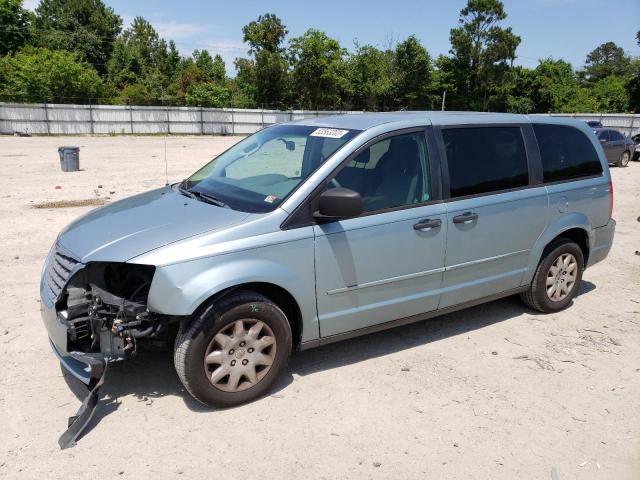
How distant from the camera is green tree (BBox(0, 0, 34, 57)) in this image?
169ft

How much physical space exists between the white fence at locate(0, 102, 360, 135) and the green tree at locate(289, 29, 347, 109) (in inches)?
227

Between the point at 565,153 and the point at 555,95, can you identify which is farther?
the point at 555,95

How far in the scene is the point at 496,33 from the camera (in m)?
54.7

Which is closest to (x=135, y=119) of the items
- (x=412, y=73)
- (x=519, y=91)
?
(x=412, y=73)

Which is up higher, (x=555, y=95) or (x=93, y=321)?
(x=555, y=95)

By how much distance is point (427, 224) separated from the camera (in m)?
4.08

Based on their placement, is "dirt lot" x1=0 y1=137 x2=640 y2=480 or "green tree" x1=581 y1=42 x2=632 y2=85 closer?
"dirt lot" x1=0 y1=137 x2=640 y2=480

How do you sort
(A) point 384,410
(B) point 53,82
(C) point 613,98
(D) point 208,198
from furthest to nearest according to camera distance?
(C) point 613,98, (B) point 53,82, (D) point 208,198, (A) point 384,410

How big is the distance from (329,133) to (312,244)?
1.00 metres

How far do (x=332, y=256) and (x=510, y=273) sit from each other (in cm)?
194

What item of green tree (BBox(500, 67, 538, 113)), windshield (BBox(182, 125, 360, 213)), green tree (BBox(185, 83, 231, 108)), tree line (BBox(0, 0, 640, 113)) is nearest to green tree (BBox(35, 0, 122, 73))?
tree line (BBox(0, 0, 640, 113))

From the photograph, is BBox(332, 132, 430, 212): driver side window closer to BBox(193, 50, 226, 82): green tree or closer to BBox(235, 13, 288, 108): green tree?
BBox(235, 13, 288, 108): green tree

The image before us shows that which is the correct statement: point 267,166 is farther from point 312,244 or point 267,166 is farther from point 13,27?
point 13,27

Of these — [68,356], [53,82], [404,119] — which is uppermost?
[53,82]
